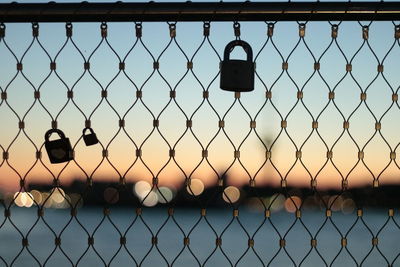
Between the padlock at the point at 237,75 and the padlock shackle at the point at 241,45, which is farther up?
the padlock shackle at the point at 241,45

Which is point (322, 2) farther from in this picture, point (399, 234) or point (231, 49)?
point (399, 234)

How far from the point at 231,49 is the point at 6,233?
49.3 m

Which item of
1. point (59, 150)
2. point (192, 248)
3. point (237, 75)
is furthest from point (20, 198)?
point (192, 248)

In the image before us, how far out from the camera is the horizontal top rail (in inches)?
123

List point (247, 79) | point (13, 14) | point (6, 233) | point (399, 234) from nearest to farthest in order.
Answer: point (247, 79) < point (13, 14) < point (399, 234) < point (6, 233)

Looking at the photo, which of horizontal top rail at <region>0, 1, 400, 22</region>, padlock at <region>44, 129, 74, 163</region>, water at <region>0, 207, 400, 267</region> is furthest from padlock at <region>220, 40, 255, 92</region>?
water at <region>0, 207, 400, 267</region>

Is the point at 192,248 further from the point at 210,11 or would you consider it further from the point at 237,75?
the point at 237,75

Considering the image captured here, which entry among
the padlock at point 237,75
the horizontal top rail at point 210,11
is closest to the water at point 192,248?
the horizontal top rail at point 210,11

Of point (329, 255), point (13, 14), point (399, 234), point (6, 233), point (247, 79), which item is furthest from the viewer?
point (6, 233)

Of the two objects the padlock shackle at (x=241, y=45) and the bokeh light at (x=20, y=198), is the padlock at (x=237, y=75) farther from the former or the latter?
the bokeh light at (x=20, y=198)

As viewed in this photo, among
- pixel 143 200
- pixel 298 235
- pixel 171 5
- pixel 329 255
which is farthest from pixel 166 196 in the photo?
pixel 298 235

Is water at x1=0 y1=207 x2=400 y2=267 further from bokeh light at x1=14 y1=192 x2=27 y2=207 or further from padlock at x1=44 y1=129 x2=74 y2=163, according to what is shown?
padlock at x1=44 y1=129 x2=74 y2=163

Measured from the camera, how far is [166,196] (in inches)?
130

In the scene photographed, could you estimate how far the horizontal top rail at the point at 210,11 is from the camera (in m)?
3.13
